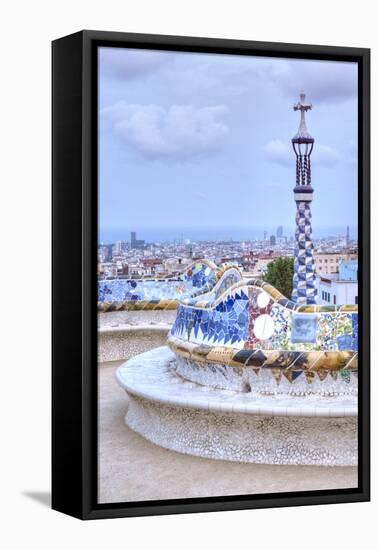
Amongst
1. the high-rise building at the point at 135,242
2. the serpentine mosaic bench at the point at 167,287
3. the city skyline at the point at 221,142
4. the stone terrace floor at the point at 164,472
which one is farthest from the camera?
the serpentine mosaic bench at the point at 167,287

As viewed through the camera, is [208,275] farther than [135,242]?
Yes

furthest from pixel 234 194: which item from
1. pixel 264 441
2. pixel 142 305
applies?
pixel 264 441

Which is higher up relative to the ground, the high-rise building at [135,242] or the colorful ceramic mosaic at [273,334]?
the high-rise building at [135,242]

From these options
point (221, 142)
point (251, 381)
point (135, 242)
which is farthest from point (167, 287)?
point (221, 142)

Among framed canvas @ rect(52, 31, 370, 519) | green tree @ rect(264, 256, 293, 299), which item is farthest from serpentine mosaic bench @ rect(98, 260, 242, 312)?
green tree @ rect(264, 256, 293, 299)

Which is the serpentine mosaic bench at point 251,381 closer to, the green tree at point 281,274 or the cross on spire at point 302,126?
the green tree at point 281,274

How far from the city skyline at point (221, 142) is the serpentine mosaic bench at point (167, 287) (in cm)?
45

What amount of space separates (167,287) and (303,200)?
133 cm

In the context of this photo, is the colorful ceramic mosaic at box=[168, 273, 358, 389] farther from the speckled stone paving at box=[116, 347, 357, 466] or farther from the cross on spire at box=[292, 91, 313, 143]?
the cross on spire at box=[292, 91, 313, 143]

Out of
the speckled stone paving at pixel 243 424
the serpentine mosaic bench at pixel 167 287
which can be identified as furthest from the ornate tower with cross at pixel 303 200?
the speckled stone paving at pixel 243 424

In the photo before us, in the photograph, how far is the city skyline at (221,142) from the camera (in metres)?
11.1

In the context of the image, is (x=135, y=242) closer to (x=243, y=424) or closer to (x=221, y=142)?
(x=221, y=142)

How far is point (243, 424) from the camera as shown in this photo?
11594 mm

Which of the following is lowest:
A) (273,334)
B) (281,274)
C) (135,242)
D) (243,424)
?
(243,424)
